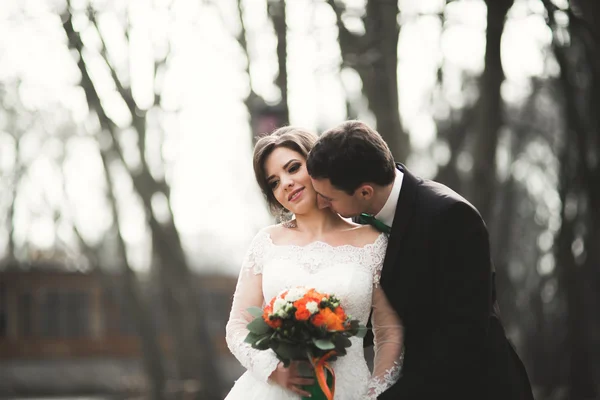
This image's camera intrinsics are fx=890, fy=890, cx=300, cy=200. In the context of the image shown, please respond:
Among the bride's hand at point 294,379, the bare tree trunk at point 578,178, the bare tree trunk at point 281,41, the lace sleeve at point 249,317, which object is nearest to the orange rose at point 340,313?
the bride's hand at point 294,379

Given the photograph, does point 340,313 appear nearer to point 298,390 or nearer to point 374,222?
point 298,390

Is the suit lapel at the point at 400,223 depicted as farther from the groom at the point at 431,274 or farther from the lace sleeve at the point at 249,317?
the lace sleeve at the point at 249,317

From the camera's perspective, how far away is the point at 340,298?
16.3 feet

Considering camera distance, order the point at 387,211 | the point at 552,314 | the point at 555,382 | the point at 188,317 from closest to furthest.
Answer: the point at 387,211
the point at 188,317
the point at 555,382
the point at 552,314

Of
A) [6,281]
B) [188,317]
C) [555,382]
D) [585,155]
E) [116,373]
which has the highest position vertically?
[585,155]

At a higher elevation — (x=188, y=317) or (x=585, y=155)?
(x=585, y=155)

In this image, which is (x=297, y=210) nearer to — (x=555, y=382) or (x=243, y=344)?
(x=243, y=344)

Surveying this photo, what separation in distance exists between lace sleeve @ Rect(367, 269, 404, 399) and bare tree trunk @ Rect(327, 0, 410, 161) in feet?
22.4

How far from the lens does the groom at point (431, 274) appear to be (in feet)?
15.1

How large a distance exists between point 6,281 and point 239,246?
1006 cm

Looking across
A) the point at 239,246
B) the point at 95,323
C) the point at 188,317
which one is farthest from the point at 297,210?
the point at 95,323

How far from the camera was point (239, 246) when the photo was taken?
38.2m

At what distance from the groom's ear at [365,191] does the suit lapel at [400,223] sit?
18 centimetres

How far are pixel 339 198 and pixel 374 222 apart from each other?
53 cm
